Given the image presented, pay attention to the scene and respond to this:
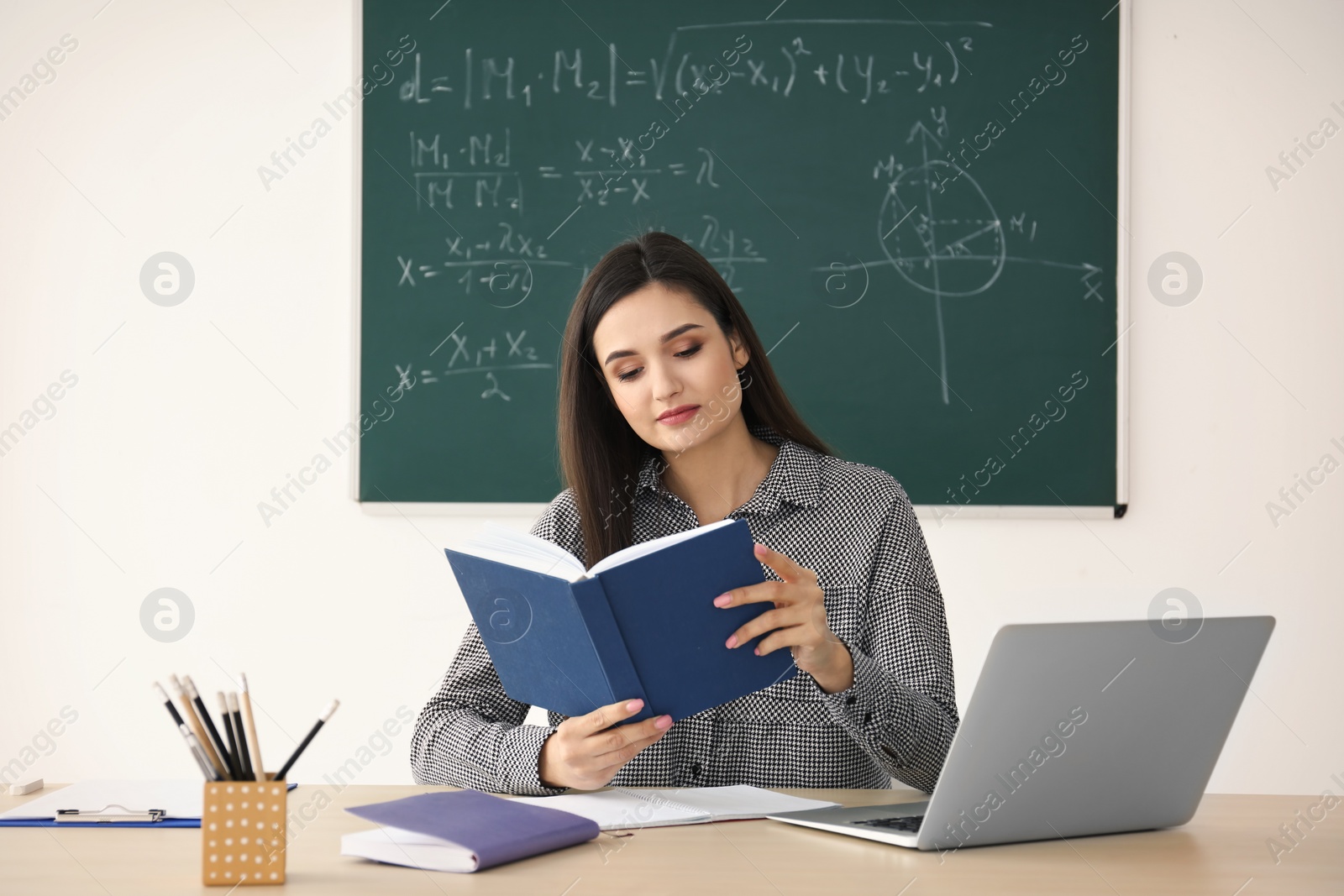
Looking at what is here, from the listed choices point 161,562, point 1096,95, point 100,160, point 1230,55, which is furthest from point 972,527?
point 100,160

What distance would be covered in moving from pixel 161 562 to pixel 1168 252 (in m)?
2.45

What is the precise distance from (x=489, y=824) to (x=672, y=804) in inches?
10.4

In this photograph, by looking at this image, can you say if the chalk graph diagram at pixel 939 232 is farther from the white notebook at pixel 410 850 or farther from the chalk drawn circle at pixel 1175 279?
the white notebook at pixel 410 850

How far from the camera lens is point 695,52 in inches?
102

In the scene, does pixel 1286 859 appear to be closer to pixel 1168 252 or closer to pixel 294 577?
pixel 1168 252

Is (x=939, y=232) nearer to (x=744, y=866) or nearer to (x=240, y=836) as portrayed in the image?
(x=744, y=866)

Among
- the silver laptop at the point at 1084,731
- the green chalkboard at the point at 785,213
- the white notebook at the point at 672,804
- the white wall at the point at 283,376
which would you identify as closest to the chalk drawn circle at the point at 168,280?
the white wall at the point at 283,376

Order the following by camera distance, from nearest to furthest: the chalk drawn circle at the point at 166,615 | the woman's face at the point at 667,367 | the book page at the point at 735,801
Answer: the book page at the point at 735,801
the woman's face at the point at 667,367
the chalk drawn circle at the point at 166,615

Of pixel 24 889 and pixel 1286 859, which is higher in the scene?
pixel 24 889

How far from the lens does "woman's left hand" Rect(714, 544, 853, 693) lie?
45.2 inches

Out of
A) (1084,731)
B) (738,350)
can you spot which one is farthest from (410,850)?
(738,350)

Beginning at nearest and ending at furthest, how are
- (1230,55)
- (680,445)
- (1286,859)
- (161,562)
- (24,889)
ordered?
(24,889)
(1286,859)
(680,445)
(1230,55)
(161,562)

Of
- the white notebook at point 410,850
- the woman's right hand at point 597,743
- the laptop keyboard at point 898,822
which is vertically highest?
the woman's right hand at point 597,743

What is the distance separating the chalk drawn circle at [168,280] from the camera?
270cm
